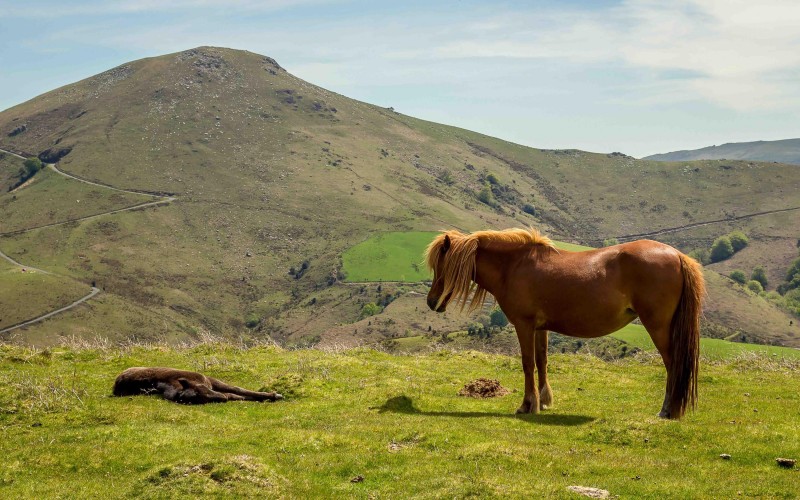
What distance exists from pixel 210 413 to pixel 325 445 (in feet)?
14.5

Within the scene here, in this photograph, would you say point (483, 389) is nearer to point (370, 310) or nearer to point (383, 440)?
point (383, 440)

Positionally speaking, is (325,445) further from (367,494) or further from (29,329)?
(29,329)

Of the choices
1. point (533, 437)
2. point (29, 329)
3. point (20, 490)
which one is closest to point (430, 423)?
point (533, 437)

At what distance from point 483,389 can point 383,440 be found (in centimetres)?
612

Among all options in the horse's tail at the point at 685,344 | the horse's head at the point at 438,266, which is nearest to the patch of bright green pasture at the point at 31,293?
the horse's head at the point at 438,266

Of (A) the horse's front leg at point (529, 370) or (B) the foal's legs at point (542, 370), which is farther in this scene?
(B) the foal's legs at point (542, 370)

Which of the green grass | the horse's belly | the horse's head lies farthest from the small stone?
the horse's head

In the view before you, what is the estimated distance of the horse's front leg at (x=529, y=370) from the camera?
1734cm

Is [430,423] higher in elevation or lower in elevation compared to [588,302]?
lower

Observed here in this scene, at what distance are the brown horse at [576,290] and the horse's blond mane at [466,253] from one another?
0.03 metres

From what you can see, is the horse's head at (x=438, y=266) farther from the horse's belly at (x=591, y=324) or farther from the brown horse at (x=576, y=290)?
the horse's belly at (x=591, y=324)

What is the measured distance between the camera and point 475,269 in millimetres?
18500

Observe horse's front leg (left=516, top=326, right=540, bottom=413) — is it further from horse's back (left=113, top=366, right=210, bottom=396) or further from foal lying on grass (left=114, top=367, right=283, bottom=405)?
horse's back (left=113, top=366, right=210, bottom=396)

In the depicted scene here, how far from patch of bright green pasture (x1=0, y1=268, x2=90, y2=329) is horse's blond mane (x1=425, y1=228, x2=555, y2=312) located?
151 m
